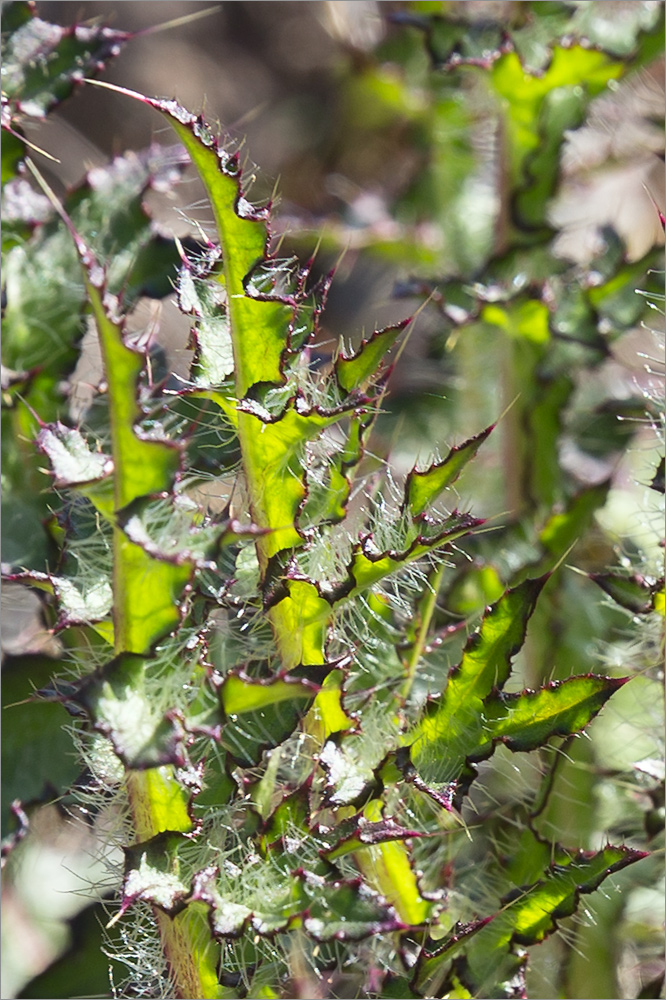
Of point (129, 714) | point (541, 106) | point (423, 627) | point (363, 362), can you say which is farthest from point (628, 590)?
point (541, 106)

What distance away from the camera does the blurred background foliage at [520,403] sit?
0.80 meters

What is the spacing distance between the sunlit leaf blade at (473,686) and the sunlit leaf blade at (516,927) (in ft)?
0.32

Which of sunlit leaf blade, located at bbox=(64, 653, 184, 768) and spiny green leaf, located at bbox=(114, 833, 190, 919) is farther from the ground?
sunlit leaf blade, located at bbox=(64, 653, 184, 768)

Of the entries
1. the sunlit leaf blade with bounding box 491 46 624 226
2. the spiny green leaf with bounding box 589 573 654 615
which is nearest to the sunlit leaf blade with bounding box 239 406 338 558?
the spiny green leaf with bounding box 589 573 654 615

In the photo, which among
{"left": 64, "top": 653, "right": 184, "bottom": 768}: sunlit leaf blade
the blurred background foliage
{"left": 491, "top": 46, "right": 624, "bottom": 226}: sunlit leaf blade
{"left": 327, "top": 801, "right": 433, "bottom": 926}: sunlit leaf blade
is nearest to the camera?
{"left": 64, "top": 653, "right": 184, "bottom": 768}: sunlit leaf blade

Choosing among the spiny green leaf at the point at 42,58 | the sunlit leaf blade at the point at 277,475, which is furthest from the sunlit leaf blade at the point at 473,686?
the spiny green leaf at the point at 42,58

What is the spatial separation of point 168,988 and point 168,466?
0.34 m

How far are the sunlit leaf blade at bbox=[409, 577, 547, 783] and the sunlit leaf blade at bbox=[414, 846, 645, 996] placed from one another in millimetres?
98

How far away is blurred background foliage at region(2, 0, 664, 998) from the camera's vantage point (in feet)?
2.63

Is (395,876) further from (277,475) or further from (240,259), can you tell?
(240,259)

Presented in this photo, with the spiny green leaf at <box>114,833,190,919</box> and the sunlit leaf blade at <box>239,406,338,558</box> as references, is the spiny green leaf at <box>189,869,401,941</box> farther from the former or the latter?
the sunlit leaf blade at <box>239,406,338,558</box>

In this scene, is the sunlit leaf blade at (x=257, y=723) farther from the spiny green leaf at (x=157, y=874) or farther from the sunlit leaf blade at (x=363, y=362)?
the sunlit leaf blade at (x=363, y=362)

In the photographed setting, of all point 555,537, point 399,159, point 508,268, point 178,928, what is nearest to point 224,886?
point 178,928

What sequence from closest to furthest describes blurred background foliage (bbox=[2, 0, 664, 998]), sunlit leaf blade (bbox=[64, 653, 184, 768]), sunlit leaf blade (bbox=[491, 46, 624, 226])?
sunlit leaf blade (bbox=[64, 653, 184, 768]) < blurred background foliage (bbox=[2, 0, 664, 998]) < sunlit leaf blade (bbox=[491, 46, 624, 226])
